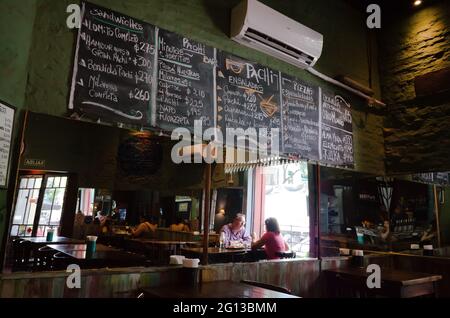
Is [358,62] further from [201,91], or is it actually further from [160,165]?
[160,165]

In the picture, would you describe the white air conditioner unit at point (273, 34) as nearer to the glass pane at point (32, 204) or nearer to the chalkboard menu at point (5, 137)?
the chalkboard menu at point (5, 137)

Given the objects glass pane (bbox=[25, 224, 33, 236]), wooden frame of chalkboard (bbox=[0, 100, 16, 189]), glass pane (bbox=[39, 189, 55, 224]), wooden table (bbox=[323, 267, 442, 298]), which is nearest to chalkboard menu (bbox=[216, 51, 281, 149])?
wooden table (bbox=[323, 267, 442, 298])

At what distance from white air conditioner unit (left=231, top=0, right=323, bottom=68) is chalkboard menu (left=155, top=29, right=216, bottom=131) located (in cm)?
44

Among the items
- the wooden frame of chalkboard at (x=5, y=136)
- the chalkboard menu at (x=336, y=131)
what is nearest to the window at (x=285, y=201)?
the chalkboard menu at (x=336, y=131)

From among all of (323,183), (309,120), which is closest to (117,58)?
(309,120)

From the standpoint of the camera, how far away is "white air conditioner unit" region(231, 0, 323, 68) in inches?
131

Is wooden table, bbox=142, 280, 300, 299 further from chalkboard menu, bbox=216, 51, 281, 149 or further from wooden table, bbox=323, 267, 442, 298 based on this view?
chalkboard menu, bbox=216, 51, 281, 149

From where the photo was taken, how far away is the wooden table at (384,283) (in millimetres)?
2938

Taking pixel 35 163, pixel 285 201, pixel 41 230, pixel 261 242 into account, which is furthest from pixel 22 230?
pixel 285 201

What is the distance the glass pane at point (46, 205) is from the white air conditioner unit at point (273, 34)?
2.55 metres

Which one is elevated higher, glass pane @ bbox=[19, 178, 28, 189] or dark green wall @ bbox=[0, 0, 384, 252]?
dark green wall @ bbox=[0, 0, 384, 252]

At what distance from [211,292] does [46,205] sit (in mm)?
2325

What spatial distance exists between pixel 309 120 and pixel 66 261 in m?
2.95

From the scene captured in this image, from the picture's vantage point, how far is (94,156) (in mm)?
4449
